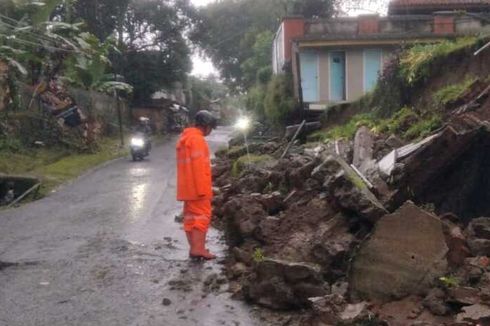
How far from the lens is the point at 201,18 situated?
39344 millimetres

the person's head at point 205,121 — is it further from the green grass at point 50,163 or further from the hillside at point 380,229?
the green grass at point 50,163

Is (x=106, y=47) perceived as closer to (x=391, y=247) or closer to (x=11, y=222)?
(x=11, y=222)

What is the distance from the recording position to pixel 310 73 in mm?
22516

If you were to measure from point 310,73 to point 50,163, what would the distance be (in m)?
9.40

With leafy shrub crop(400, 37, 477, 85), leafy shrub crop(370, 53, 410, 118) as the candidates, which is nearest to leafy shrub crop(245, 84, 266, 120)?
leafy shrub crop(370, 53, 410, 118)

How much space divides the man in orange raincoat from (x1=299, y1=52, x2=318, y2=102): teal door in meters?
15.3

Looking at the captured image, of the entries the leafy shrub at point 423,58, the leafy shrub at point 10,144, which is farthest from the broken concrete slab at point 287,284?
the leafy shrub at point 10,144

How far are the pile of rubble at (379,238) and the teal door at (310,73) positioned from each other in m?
13.7

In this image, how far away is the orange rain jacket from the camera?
7.13m

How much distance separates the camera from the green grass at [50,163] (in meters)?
16.0

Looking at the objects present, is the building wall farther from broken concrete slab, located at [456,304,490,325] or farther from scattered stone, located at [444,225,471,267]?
broken concrete slab, located at [456,304,490,325]

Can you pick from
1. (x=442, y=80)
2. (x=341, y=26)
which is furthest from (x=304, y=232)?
(x=341, y=26)

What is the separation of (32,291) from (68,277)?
0.52 m

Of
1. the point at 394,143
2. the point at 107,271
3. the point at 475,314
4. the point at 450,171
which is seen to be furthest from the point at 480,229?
the point at 107,271
